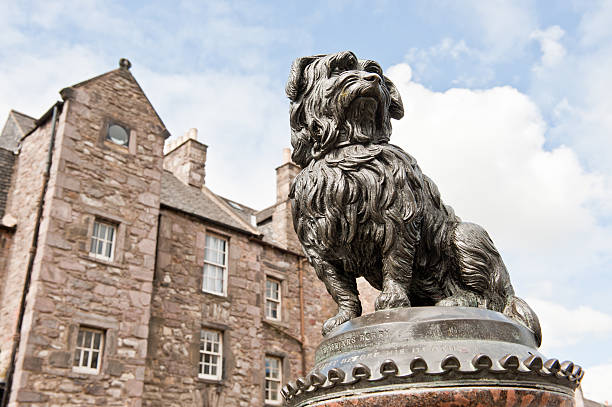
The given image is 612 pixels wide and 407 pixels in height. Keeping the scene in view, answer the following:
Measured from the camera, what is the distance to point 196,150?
767 inches

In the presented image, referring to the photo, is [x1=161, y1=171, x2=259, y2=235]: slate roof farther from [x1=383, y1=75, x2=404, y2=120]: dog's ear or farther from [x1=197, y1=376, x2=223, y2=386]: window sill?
[x1=383, y1=75, x2=404, y2=120]: dog's ear

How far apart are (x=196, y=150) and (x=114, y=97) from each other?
16.6ft

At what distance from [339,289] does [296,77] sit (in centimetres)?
121

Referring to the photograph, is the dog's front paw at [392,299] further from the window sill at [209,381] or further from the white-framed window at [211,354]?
the white-framed window at [211,354]

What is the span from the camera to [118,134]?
47.3ft

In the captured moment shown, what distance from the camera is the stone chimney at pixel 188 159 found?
19.0m

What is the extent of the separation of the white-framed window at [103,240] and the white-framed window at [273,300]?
18.2ft

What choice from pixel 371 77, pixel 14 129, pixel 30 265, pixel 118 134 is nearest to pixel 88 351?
pixel 30 265

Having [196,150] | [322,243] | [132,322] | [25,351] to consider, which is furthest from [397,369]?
[196,150]

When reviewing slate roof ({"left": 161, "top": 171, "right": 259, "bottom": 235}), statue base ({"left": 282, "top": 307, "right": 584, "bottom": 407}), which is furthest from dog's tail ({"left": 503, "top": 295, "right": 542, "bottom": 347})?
slate roof ({"left": 161, "top": 171, "right": 259, "bottom": 235})

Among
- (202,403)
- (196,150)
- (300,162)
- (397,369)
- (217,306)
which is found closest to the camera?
(397,369)

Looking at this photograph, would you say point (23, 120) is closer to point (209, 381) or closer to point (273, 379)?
point (209, 381)

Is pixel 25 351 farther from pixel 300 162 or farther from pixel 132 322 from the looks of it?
pixel 300 162

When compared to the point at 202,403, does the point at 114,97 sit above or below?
above
